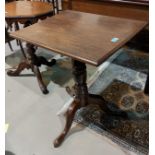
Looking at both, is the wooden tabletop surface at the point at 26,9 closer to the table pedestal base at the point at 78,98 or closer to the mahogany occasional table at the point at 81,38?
the mahogany occasional table at the point at 81,38

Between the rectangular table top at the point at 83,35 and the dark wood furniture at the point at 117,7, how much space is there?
2.13 ft

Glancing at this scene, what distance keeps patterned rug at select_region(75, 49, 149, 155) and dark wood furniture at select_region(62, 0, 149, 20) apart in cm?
57

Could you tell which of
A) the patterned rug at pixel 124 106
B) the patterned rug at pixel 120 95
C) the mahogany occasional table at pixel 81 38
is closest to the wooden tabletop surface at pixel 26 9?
the mahogany occasional table at pixel 81 38

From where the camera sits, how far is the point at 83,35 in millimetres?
1208

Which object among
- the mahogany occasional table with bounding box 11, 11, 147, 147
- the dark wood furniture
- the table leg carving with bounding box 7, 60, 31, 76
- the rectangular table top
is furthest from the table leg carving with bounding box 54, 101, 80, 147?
the dark wood furniture

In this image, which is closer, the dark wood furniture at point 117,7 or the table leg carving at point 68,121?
the table leg carving at point 68,121

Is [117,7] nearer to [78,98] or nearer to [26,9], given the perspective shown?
[26,9]

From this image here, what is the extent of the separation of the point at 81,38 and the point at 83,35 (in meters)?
0.04

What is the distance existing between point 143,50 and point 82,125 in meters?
1.25

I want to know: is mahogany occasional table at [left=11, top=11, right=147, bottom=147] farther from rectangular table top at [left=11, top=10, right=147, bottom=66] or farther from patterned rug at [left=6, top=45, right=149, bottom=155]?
patterned rug at [left=6, top=45, right=149, bottom=155]

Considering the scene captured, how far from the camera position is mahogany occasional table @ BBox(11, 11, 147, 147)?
1040 millimetres

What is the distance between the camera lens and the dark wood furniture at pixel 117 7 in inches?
74.8
